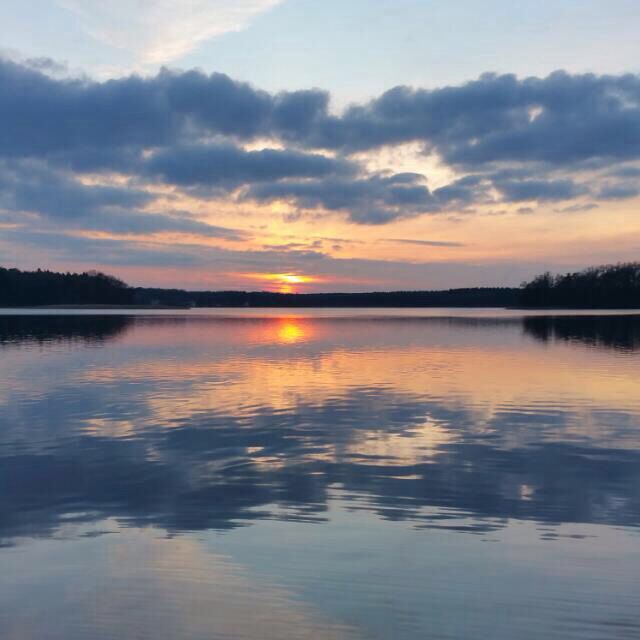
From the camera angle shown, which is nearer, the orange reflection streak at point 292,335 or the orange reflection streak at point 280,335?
the orange reflection streak at point 280,335

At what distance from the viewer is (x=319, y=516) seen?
10.9m

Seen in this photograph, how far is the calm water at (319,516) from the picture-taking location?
7.64 metres

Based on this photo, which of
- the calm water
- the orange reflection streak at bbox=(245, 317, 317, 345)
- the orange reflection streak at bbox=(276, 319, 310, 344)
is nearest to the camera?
the calm water

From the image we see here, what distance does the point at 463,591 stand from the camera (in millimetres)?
8211

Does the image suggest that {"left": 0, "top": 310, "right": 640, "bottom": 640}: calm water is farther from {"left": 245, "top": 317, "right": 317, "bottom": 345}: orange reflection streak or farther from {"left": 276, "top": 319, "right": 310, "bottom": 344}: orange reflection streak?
{"left": 276, "top": 319, "right": 310, "bottom": 344}: orange reflection streak

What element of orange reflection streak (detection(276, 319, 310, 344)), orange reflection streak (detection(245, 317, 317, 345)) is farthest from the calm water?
orange reflection streak (detection(276, 319, 310, 344))

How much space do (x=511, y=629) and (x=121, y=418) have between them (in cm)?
1508

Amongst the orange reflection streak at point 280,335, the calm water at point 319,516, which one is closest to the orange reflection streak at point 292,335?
the orange reflection streak at point 280,335

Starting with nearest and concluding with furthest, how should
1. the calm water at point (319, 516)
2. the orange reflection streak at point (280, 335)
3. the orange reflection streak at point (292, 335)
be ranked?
the calm water at point (319, 516), the orange reflection streak at point (280, 335), the orange reflection streak at point (292, 335)

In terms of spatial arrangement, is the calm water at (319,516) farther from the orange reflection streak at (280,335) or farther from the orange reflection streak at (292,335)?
the orange reflection streak at (292,335)

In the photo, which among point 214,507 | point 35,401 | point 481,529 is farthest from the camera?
point 35,401

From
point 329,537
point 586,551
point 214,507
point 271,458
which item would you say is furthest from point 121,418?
point 586,551

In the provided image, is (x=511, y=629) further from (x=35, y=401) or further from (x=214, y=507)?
(x=35, y=401)

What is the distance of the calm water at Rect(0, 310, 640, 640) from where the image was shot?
7641mm
